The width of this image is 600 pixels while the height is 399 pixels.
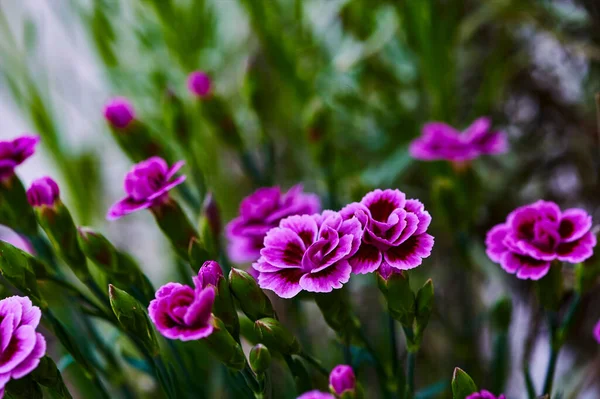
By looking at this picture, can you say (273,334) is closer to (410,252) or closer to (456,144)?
(410,252)

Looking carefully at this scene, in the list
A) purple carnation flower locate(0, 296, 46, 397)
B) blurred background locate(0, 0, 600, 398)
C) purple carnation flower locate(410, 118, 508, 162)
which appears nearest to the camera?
purple carnation flower locate(0, 296, 46, 397)

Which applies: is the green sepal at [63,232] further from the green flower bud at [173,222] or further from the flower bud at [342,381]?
the flower bud at [342,381]

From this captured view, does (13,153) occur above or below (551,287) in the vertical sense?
above

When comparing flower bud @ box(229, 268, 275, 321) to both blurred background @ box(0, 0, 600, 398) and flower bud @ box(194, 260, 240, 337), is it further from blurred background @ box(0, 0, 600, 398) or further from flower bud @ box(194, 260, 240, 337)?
blurred background @ box(0, 0, 600, 398)

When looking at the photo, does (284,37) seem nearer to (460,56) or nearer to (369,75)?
(369,75)

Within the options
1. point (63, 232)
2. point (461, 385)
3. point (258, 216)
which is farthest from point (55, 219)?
point (461, 385)

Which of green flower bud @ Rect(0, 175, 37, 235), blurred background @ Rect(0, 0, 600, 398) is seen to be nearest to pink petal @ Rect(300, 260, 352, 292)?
green flower bud @ Rect(0, 175, 37, 235)

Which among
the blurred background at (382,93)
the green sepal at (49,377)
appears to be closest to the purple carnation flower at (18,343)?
the green sepal at (49,377)
